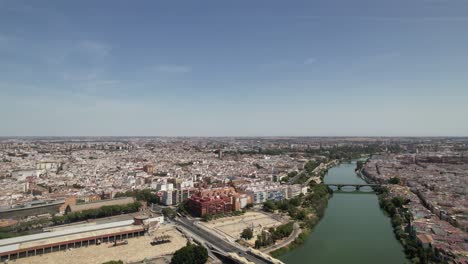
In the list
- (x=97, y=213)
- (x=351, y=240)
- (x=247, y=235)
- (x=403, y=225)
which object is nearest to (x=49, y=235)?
(x=97, y=213)

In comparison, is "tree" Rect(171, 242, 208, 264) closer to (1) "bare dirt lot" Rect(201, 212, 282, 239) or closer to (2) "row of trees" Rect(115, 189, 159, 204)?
(1) "bare dirt lot" Rect(201, 212, 282, 239)

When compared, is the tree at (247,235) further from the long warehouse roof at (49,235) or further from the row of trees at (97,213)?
the row of trees at (97,213)

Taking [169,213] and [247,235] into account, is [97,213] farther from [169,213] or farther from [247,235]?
[247,235]

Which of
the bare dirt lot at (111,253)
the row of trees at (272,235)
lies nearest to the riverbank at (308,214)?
the row of trees at (272,235)

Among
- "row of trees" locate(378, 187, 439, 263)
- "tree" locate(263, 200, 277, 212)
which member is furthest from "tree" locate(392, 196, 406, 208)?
"tree" locate(263, 200, 277, 212)

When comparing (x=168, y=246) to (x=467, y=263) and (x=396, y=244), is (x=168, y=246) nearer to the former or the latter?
(x=396, y=244)
